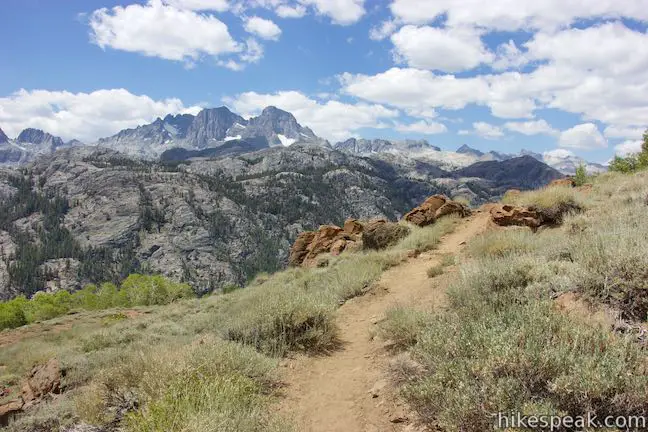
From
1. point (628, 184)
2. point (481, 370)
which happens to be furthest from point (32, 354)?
point (628, 184)

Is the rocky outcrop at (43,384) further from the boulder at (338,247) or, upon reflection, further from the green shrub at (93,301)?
the green shrub at (93,301)

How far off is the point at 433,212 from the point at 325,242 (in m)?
6.65

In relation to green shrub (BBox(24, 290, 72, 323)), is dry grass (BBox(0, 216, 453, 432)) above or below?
above

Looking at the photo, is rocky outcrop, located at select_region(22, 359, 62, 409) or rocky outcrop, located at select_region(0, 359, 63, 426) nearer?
rocky outcrop, located at select_region(0, 359, 63, 426)

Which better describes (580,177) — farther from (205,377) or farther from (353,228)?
(205,377)

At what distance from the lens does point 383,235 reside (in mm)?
19781

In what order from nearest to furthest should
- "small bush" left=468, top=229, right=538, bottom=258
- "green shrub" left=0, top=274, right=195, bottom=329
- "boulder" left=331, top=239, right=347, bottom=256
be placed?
"small bush" left=468, top=229, right=538, bottom=258 → "boulder" left=331, top=239, right=347, bottom=256 → "green shrub" left=0, top=274, right=195, bottom=329

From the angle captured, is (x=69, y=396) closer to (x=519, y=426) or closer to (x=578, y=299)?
(x=519, y=426)

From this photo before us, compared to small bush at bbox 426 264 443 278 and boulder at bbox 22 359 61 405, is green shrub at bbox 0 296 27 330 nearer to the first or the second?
boulder at bbox 22 359 61 405

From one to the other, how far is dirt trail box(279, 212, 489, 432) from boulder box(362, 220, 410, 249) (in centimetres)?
762

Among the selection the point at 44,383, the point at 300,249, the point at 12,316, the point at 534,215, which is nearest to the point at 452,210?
the point at 534,215

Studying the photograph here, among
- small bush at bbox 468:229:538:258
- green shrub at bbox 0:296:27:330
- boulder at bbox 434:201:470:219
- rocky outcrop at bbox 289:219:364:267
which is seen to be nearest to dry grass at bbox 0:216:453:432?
small bush at bbox 468:229:538:258

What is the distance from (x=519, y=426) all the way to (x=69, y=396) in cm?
939

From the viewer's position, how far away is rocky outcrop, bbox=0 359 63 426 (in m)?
10.3
